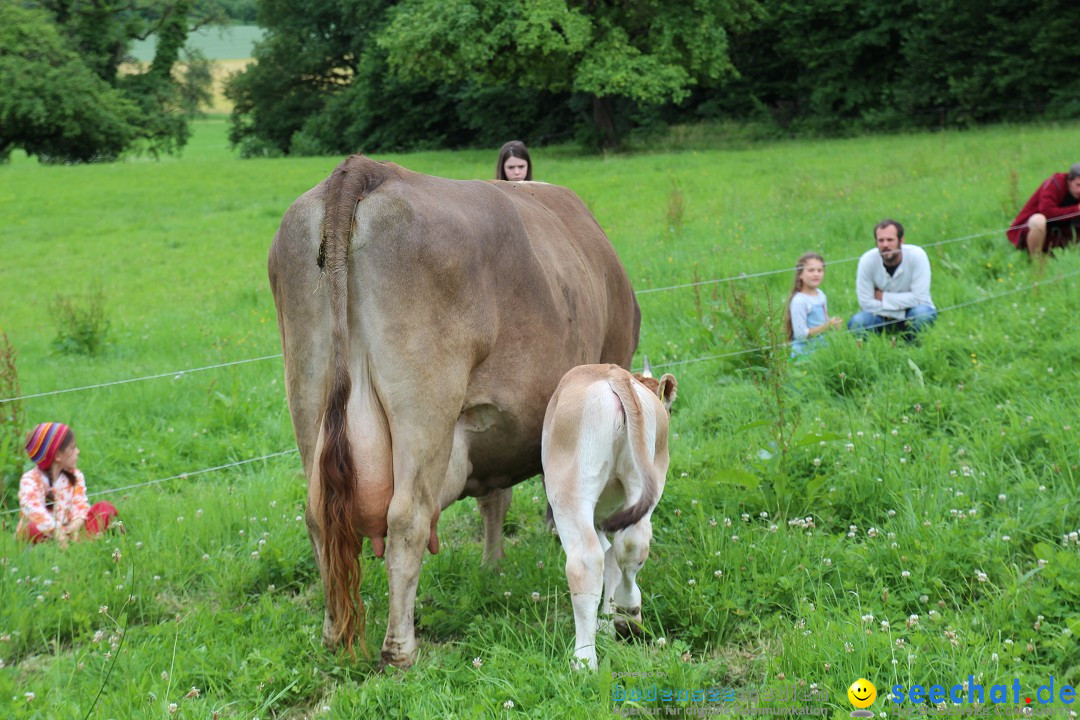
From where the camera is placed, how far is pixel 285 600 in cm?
438

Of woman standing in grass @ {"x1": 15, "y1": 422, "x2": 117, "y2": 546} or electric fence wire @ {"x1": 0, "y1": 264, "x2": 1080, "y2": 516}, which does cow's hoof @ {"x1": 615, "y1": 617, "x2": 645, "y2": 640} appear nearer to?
electric fence wire @ {"x1": 0, "y1": 264, "x2": 1080, "y2": 516}

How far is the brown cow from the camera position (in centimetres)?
345

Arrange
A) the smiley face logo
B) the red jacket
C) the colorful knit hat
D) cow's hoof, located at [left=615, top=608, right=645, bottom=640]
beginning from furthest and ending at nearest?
the red jacket, the colorful knit hat, cow's hoof, located at [left=615, top=608, right=645, bottom=640], the smiley face logo

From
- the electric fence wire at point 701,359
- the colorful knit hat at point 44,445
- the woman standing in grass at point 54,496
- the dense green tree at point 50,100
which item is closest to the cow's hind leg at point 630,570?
the electric fence wire at point 701,359

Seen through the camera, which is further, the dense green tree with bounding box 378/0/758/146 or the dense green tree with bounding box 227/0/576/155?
the dense green tree with bounding box 227/0/576/155

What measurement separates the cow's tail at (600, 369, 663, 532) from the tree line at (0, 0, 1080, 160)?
2526cm

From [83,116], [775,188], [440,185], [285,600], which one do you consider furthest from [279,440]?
[83,116]

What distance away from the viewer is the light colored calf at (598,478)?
132 inches

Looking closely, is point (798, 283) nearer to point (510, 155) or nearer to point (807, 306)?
point (807, 306)

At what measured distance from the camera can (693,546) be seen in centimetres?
435

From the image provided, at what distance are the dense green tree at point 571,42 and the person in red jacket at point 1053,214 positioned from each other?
18.8 meters

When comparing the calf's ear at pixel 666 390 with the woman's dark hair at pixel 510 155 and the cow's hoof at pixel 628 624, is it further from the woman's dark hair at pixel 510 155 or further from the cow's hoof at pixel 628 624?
the woman's dark hair at pixel 510 155

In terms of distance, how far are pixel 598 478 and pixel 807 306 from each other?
15.5ft

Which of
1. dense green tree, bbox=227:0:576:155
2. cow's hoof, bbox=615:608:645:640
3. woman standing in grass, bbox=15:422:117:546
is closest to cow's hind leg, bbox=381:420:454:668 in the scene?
cow's hoof, bbox=615:608:645:640
